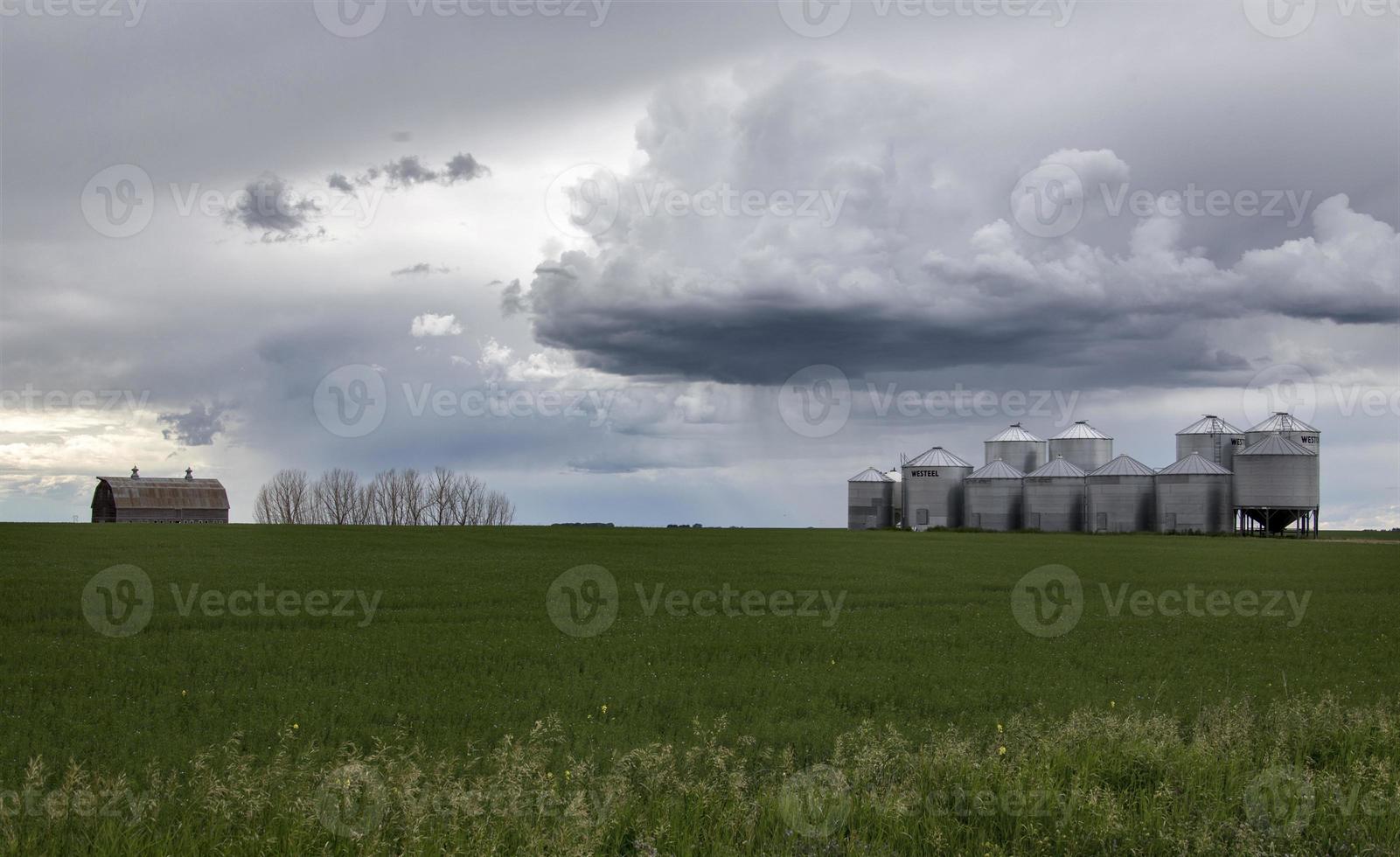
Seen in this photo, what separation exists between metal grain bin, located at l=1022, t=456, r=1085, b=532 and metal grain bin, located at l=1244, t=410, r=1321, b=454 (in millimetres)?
17939

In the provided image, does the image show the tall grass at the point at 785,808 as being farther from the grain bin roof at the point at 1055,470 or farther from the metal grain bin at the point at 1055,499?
the grain bin roof at the point at 1055,470

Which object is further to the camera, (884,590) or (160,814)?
(884,590)

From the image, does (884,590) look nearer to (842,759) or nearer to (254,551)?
(842,759)

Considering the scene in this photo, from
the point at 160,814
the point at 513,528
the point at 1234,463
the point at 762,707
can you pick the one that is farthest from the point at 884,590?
the point at 1234,463

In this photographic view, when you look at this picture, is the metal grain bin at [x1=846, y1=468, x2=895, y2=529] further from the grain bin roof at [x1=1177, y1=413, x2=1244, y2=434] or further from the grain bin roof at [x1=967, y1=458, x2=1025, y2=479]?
the grain bin roof at [x1=1177, y1=413, x2=1244, y2=434]

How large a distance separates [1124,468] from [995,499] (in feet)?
45.5

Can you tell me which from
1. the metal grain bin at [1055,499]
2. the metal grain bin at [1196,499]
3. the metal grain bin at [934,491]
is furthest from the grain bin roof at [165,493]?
the metal grain bin at [1196,499]

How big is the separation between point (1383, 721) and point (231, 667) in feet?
65.5

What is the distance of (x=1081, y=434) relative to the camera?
117875mm

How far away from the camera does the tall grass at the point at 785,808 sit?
8609mm

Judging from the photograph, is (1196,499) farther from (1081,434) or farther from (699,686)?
(699,686)

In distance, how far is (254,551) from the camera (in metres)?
50.6

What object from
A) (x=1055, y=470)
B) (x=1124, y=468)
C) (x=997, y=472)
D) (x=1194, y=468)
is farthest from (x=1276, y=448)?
(x=997, y=472)

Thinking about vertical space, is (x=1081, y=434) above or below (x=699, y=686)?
above
